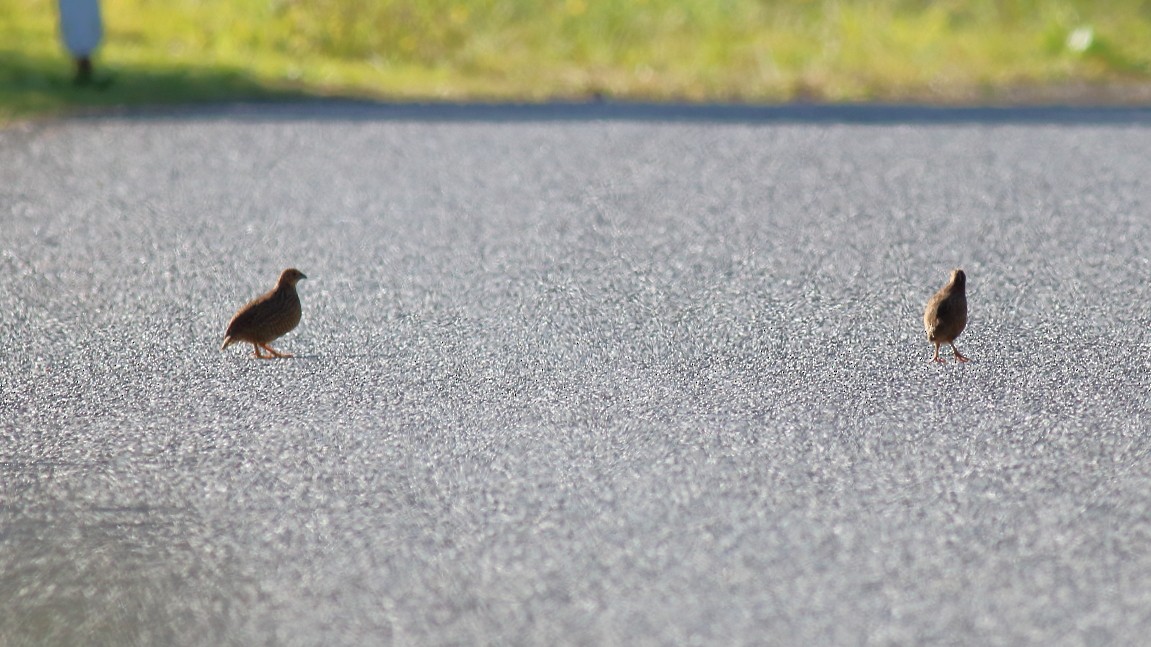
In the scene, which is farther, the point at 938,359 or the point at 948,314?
the point at 938,359

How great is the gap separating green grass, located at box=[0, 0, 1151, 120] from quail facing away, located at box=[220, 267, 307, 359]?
5906mm

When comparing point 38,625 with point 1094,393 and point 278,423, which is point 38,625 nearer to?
point 278,423

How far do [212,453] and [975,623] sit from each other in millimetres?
2335

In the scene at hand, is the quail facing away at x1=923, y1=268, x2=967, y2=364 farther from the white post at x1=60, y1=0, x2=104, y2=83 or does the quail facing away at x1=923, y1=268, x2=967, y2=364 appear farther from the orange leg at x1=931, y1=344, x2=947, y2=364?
the white post at x1=60, y1=0, x2=104, y2=83

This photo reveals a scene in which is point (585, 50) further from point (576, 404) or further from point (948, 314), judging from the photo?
point (576, 404)

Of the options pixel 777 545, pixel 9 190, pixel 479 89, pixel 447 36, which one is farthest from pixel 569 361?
pixel 447 36

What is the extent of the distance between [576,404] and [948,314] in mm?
1374

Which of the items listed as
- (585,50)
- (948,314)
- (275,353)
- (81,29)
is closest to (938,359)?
(948,314)

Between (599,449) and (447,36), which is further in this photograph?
(447,36)

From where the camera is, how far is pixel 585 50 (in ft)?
46.4

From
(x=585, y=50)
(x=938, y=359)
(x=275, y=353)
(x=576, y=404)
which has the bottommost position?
(x=576, y=404)

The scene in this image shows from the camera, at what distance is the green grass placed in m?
12.1

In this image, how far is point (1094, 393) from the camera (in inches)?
202

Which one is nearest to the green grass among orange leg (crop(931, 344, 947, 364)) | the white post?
the white post
